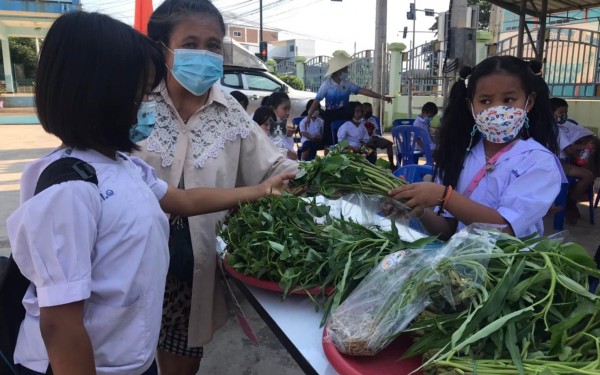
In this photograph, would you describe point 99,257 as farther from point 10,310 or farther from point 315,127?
point 315,127

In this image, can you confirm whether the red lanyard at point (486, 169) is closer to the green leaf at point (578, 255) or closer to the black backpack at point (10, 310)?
the green leaf at point (578, 255)

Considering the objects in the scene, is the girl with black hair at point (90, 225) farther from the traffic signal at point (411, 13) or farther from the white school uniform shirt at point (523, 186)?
the traffic signal at point (411, 13)

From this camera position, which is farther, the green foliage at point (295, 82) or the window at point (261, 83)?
the green foliage at point (295, 82)

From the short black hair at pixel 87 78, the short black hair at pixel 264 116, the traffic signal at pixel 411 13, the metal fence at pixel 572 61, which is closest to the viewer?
the short black hair at pixel 87 78

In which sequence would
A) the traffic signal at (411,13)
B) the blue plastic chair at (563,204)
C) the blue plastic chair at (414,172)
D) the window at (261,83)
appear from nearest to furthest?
the blue plastic chair at (414,172)
the blue plastic chair at (563,204)
the window at (261,83)
the traffic signal at (411,13)

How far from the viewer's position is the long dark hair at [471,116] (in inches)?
62.4

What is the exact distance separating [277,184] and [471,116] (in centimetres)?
80

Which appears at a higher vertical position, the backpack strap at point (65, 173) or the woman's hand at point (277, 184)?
the backpack strap at point (65, 173)

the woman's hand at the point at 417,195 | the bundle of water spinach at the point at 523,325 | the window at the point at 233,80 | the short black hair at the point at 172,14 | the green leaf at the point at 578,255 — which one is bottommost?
the bundle of water spinach at the point at 523,325

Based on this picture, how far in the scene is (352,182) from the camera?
139 centimetres

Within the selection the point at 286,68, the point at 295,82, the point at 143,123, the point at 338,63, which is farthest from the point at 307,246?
the point at 286,68

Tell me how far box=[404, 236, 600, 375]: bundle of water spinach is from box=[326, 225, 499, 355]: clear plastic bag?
24 mm

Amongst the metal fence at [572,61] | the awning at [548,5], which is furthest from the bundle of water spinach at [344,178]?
the metal fence at [572,61]

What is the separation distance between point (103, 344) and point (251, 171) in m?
0.89
